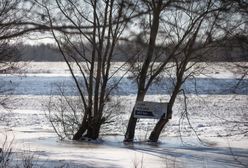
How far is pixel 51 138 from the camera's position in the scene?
69.8ft

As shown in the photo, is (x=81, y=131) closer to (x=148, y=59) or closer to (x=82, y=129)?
(x=82, y=129)

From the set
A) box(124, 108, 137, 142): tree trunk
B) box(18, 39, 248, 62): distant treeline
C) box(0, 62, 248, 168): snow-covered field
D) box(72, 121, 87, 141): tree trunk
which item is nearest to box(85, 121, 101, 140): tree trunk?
box(72, 121, 87, 141): tree trunk

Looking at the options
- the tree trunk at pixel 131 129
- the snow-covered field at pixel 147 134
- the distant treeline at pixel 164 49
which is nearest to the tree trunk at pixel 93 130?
the snow-covered field at pixel 147 134

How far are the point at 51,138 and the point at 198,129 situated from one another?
8058 millimetres

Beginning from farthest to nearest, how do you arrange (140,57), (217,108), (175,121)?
(217,108) → (175,121) → (140,57)

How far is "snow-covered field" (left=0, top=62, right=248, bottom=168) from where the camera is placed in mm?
13641

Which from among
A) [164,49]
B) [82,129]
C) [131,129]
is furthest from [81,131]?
[164,49]

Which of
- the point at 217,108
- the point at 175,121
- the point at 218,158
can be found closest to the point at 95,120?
the point at 218,158

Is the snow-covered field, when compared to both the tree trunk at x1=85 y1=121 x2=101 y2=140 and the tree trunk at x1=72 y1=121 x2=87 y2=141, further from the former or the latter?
the tree trunk at x1=72 y1=121 x2=87 y2=141

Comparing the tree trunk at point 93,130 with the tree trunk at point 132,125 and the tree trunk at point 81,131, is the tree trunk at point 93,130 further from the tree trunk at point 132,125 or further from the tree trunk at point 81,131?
the tree trunk at point 132,125

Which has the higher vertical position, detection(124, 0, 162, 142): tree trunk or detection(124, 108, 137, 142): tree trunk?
detection(124, 0, 162, 142): tree trunk

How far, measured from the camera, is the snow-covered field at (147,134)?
1364cm

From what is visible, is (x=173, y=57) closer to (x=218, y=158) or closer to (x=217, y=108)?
(x=218, y=158)

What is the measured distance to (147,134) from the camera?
77.0 ft
